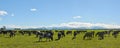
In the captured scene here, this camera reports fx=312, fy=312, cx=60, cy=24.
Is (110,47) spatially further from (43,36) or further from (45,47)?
(43,36)

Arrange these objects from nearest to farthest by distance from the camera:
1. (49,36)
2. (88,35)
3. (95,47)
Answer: (95,47) < (49,36) < (88,35)

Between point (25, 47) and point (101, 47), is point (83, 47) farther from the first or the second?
point (25, 47)

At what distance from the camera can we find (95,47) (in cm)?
3053

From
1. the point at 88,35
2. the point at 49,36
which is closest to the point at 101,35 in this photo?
the point at 88,35

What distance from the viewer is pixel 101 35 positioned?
5122 centimetres

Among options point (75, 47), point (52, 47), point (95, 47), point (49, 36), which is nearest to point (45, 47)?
point (52, 47)

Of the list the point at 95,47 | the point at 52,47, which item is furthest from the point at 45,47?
the point at 95,47

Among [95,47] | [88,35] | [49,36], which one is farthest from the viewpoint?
[88,35]

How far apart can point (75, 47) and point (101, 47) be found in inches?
100

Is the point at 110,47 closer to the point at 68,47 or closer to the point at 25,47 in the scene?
the point at 68,47

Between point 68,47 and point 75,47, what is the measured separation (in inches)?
27.9

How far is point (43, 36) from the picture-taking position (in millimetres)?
44938

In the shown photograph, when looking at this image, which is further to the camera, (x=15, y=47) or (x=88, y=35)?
(x=88, y=35)

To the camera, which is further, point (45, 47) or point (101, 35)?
point (101, 35)
